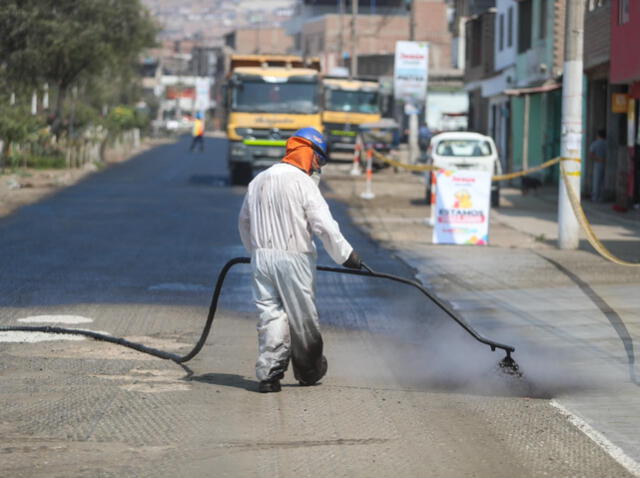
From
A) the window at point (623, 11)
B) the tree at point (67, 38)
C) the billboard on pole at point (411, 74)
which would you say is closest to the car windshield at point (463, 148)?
the window at point (623, 11)

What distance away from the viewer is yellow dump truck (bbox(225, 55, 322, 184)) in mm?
34094

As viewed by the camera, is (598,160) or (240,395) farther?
(598,160)

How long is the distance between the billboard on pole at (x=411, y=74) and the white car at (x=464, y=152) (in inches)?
446

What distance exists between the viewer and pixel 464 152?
1156 inches

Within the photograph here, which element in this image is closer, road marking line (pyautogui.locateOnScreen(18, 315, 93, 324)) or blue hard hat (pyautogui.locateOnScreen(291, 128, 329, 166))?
blue hard hat (pyautogui.locateOnScreen(291, 128, 329, 166))

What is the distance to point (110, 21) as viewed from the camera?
43.7 metres

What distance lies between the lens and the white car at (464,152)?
29.0 metres

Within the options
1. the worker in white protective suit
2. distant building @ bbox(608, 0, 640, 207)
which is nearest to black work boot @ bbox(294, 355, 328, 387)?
the worker in white protective suit

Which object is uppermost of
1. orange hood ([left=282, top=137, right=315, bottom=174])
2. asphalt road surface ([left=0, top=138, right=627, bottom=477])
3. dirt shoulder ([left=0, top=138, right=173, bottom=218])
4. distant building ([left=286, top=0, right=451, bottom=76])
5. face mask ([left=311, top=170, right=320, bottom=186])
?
distant building ([left=286, top=0, right=451, bottom=76])

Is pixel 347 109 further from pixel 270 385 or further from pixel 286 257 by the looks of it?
pixel 270 385

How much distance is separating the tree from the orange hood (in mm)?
30436

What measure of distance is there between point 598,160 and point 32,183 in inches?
571

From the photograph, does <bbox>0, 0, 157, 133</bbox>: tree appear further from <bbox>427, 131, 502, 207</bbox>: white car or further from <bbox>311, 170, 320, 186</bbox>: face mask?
<bbox>311, 170, 320, 186</bbox>: face mask

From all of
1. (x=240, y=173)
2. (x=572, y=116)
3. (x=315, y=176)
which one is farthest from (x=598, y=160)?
(x=315, y=176)
